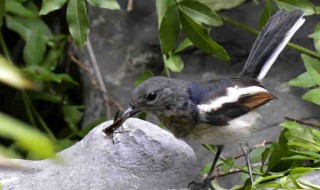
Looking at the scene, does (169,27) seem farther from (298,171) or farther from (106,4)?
(298,171)

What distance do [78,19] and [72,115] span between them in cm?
181

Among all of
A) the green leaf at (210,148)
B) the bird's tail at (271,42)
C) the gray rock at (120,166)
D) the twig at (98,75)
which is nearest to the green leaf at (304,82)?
the bird's tail at (271,42)

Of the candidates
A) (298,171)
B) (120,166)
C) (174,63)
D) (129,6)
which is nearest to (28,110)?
(129,6)

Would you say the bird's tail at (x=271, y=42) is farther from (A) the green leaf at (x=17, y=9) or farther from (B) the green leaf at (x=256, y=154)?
(A) the green leaf at (x=17, y=9)

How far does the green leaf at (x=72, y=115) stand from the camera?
4.54 m

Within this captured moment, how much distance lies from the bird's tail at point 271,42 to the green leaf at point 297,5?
0.05m

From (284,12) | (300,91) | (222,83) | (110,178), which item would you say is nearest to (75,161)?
(110,178)

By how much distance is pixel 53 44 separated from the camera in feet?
15.3

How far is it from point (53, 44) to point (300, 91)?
6.21 ft

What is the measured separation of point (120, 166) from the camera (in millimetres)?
2598

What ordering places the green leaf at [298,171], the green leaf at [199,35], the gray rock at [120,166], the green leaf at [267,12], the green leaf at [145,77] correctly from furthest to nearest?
the green leaf at [145,77], the green leaf at [267,12], the green leaf at [199,35], the gray rock at [120,166], the green leaf at [298,171]

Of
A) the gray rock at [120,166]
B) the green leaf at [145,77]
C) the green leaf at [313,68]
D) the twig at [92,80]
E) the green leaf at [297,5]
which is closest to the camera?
the gray rock at [120,166]

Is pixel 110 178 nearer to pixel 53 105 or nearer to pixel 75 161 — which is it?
pixel 75 161

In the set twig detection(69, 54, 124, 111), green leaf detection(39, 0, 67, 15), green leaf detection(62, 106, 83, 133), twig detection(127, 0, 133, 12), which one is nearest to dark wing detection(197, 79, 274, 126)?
green leaf detection(39, 0, 67, 15)
